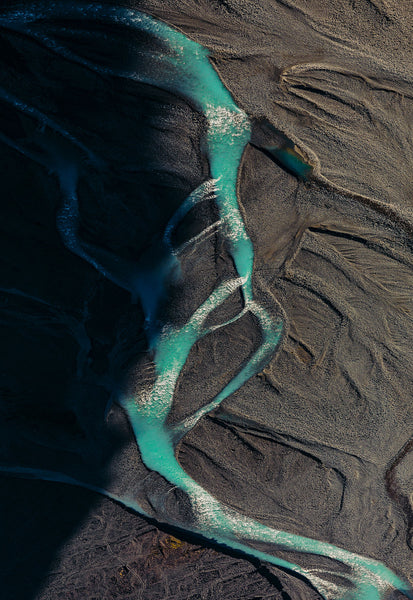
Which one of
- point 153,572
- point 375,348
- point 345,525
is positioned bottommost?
point 153,572

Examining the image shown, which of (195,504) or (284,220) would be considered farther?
(195,504)

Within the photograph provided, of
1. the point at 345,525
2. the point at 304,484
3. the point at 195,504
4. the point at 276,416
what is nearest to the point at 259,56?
the point at 276,416

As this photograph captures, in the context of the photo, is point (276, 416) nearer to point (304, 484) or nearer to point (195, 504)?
point (304, 484)

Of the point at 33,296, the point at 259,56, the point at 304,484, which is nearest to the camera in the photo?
the point at 259,56

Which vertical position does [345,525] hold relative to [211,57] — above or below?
below

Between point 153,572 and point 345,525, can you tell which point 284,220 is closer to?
point 345,525

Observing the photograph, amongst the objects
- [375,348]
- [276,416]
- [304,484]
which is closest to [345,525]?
[304,484]

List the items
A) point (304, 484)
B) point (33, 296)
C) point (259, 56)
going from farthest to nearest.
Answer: point (304, 484) → point (33, 296) → point (259, 56)
